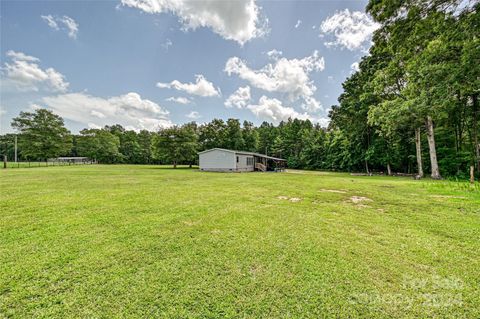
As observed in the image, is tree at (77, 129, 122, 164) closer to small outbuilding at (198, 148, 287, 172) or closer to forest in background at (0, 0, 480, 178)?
forest in background at (0, 0, 480, 178)

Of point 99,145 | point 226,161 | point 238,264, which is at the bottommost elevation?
point 238,264

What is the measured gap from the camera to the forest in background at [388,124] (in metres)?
5.57

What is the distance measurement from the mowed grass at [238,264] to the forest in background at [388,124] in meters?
4.84

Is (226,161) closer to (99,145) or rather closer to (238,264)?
(238,264)

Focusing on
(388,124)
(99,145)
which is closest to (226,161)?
(388,124)

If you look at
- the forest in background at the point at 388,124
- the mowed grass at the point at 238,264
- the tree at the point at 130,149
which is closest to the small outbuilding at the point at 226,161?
the forest in background at the point at 388,124

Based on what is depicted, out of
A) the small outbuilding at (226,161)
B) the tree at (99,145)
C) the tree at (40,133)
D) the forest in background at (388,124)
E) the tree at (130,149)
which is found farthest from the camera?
the tree at (130,149)

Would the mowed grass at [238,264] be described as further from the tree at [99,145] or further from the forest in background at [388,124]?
the tree at [99,145]

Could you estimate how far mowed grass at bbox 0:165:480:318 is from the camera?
1943mm

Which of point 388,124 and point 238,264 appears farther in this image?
point 388,124

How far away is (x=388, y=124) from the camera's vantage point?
49.6ft

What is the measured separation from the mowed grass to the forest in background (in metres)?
4.84

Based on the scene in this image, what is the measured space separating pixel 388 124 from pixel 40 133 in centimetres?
5141

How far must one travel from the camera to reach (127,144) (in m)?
54.8
